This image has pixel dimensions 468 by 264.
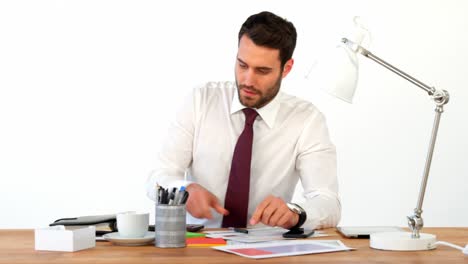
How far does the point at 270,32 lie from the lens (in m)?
2.77

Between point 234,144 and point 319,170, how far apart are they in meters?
0.35

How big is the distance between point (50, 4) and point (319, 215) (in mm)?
2538

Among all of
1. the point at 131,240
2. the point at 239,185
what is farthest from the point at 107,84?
the point at 131,240

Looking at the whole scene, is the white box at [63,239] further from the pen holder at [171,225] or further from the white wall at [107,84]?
the white wall at [107,84]

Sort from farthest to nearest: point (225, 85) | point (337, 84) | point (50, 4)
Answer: point (50, 4)
point (225, 85)
point (337, 84)

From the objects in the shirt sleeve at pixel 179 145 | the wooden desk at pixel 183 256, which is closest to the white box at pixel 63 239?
the wooden desk at pixel 183 256

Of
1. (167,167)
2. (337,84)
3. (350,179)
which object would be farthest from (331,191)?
(350,179)

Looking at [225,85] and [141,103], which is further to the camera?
[141,103]

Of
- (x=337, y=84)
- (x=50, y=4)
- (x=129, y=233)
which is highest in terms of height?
(x=50, y=4)

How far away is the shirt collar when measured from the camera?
284 centimetres

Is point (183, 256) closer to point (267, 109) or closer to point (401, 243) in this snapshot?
point (401, 243)

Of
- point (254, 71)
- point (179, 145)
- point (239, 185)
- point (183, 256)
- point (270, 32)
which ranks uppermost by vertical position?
point (270, 32)

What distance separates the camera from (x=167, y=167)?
2832 mm

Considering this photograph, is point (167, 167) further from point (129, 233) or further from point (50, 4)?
point (50, 4)
